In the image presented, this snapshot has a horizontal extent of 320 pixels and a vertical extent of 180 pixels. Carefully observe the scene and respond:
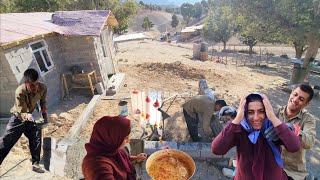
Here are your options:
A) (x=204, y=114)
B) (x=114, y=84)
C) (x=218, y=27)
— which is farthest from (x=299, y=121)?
(x=218, y=27)

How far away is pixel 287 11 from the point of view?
11953 mm

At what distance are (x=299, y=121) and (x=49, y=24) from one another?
10.6 metres

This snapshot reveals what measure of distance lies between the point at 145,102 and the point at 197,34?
191 feet

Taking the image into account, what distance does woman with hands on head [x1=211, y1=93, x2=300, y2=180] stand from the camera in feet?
9.20

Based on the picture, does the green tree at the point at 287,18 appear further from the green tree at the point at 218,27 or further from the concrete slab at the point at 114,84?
the green tree at the point at 218,27

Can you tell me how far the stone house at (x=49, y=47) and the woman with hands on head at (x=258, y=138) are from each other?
7.67 metres

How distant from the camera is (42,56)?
10594mm

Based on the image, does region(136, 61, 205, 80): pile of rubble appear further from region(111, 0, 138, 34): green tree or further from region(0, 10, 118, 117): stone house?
region(111, 0, 138, 34): green tree

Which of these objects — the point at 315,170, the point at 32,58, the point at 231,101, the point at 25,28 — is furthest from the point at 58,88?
the point at 315,170

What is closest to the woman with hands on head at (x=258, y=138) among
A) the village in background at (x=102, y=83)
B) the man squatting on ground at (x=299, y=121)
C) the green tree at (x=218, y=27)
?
the man squatting on ground at (x=299, y=121)

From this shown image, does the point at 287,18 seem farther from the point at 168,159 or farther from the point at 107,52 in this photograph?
the point at 168,159

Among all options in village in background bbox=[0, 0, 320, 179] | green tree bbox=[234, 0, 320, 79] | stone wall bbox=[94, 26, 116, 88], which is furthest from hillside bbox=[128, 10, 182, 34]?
green tree bbox=[234, 0, 320, 79]

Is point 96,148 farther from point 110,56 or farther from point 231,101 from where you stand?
point 110,56

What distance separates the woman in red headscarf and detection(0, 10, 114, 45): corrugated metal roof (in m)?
6.87
